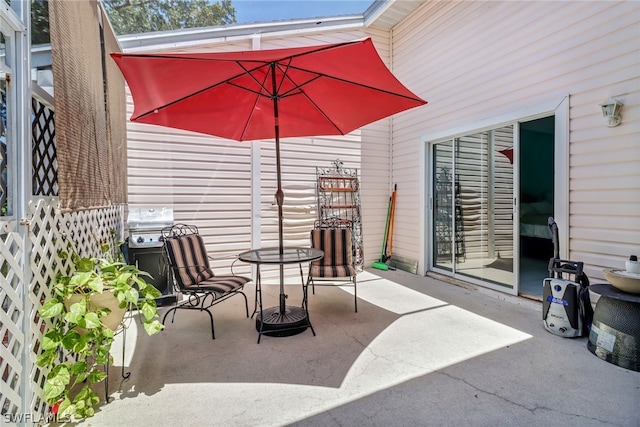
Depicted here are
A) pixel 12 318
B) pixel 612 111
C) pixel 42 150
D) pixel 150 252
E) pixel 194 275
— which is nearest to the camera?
pixel 12 318

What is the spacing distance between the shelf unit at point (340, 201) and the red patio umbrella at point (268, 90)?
175 centimetres

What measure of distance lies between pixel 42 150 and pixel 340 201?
4.29m

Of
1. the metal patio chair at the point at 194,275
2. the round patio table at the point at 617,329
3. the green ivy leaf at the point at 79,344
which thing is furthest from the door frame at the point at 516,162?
the green ivy leaf at the point at 79,344

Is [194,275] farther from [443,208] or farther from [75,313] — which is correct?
[443,208]

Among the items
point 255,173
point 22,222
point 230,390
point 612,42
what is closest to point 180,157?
point 255,173

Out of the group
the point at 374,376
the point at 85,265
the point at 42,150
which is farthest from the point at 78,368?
the point at 374,376

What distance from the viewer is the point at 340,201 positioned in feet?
19.3

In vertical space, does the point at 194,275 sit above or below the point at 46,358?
above

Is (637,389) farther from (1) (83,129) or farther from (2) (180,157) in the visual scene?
(2) (180,157)

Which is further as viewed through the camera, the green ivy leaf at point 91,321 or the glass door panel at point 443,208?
the glass door panel at point 443,208

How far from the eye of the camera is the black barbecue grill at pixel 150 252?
155 inches

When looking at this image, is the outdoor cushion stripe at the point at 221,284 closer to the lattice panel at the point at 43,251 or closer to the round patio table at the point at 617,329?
the lattice panel at the point at 43,251

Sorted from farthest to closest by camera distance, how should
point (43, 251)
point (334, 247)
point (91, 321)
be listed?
point (334, 247)
point (43, 251)
point (91, 321)

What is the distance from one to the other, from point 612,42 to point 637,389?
3036 mm
